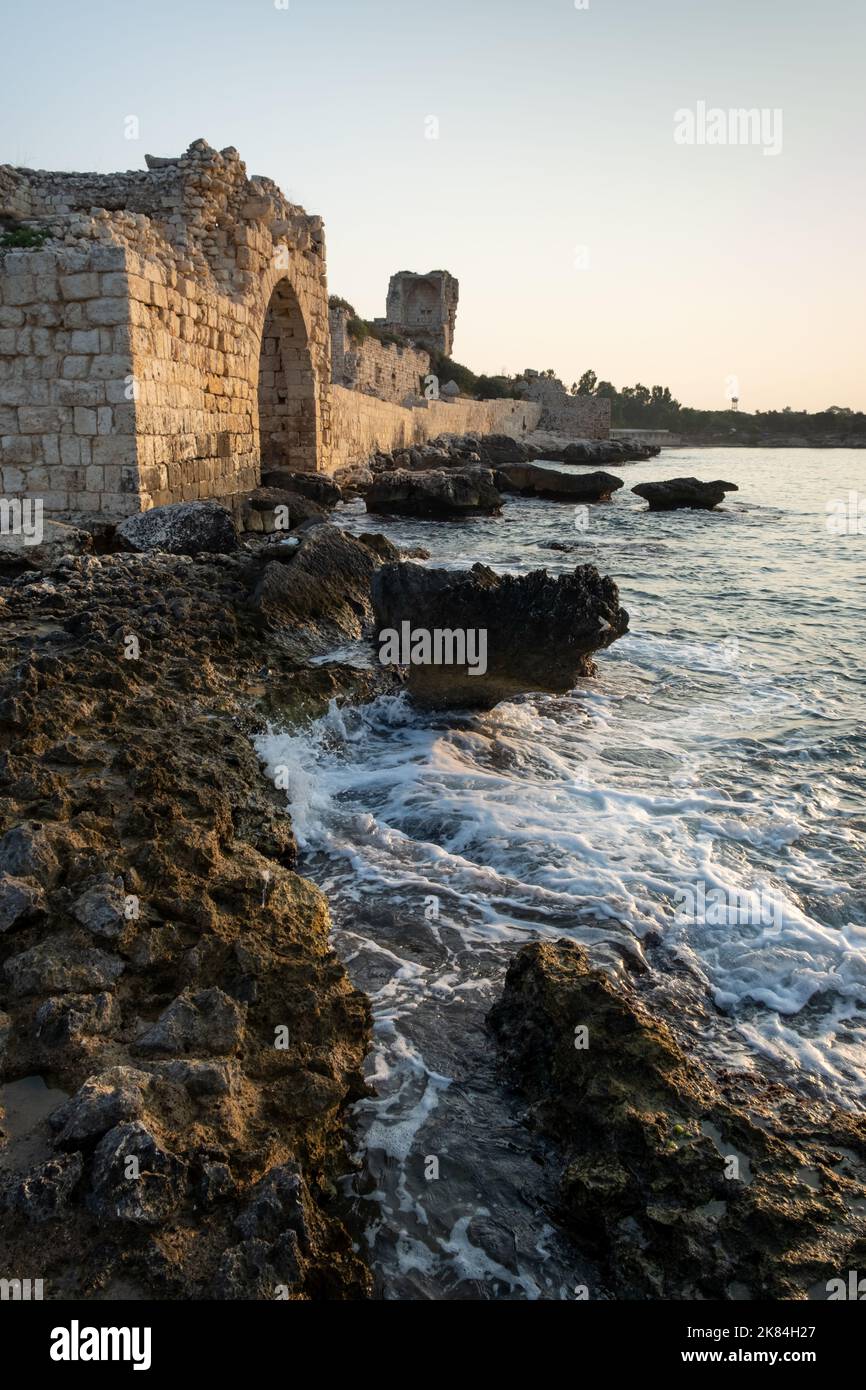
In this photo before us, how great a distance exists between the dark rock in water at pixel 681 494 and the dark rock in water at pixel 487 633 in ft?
59.9

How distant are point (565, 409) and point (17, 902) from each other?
189ft

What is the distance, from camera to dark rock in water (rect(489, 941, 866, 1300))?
2098 mm

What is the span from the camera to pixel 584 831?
4660 millimetres

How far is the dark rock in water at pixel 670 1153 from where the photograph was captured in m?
2.10

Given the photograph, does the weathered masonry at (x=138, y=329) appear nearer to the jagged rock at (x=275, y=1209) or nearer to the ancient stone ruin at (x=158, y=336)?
the ancient stone ruin at (x=158, y=336)

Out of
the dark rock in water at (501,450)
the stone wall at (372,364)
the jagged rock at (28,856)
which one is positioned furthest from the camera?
the dark rock in water at (501,450)

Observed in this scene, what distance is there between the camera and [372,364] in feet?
97.9

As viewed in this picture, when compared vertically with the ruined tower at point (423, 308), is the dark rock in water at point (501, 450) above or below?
below

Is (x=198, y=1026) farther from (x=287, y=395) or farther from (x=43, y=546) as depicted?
(x=287, y=395)

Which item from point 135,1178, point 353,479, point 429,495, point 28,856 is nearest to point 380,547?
point 28,856

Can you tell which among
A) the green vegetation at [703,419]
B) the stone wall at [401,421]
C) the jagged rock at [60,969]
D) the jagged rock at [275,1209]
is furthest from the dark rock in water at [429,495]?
the green vegetation at [703,419]

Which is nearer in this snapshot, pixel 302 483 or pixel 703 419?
pixel 302 483

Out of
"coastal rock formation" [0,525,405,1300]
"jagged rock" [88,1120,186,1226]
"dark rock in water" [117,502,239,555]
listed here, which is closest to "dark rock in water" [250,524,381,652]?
"dark rock in water" [117,502,239,555]

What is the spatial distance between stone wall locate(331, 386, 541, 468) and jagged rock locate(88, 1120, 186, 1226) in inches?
729
